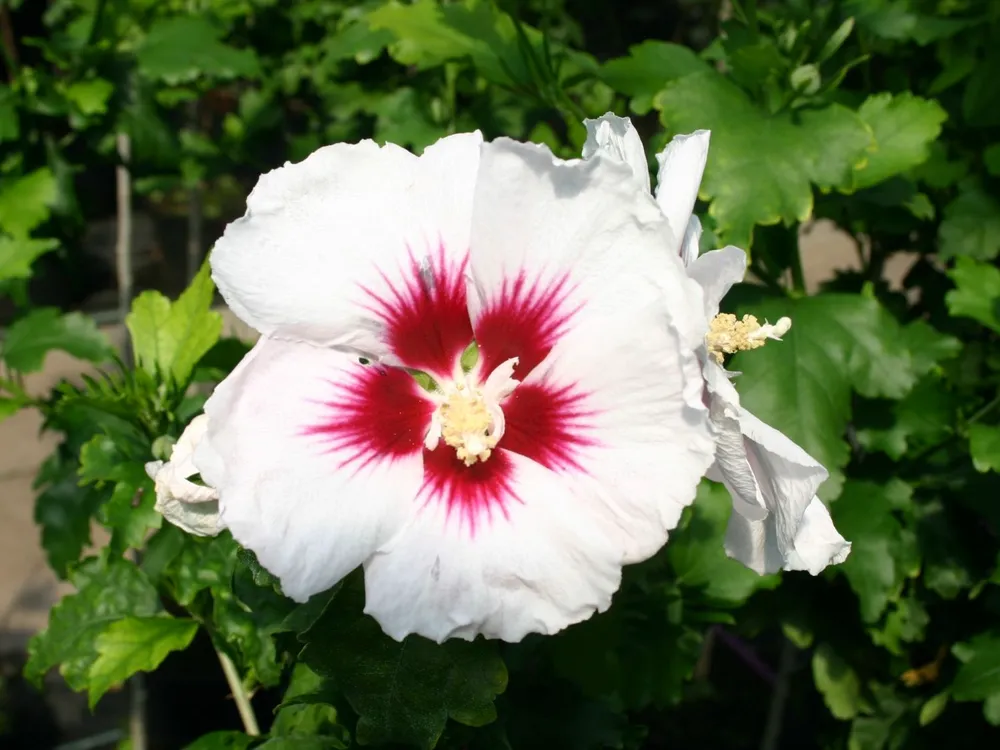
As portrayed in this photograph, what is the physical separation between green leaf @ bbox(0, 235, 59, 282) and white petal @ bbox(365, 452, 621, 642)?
1194 millimetres

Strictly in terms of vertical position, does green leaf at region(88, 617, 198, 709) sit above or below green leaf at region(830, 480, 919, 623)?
above

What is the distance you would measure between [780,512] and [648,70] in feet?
3.06

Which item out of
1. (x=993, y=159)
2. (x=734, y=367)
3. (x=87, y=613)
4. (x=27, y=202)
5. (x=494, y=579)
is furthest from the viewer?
(x=27, y=202)

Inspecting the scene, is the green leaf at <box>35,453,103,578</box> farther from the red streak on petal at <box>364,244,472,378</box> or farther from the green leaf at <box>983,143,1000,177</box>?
the green leaf at <box>983,143,1000,177</box>

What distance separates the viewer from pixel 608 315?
77 centimetres

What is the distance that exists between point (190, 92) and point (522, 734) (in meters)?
1.92

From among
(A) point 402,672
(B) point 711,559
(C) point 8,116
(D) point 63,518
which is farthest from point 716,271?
(C) point 8,116

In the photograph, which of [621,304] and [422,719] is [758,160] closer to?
[621,304]

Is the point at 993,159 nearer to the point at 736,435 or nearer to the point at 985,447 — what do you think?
the point at 985,447

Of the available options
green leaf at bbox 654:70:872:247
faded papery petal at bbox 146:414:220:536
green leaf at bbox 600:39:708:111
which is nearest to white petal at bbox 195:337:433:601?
faded papery petal at bbox 146:414:220:536

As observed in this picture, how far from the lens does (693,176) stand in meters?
0.83

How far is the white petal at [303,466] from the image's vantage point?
72cm

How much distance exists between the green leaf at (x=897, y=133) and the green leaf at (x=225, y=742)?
1117mm

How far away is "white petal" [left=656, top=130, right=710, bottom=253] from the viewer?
0.82 meters
